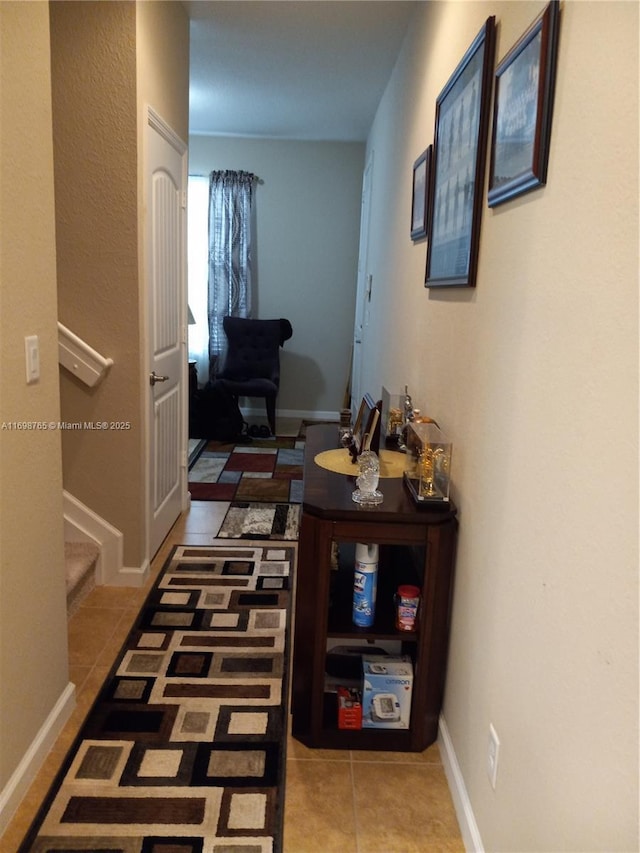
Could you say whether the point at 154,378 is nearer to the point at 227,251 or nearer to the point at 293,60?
the point at 293,60

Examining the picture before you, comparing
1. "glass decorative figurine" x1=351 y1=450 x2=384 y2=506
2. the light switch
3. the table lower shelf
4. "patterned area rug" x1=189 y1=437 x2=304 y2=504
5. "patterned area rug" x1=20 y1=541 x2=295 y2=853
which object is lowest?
"patterned area rug" x1=20 y1=541 x2=295 y2=853

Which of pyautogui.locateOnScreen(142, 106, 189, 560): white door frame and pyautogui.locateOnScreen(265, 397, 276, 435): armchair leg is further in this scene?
pyautogui.locateOnScreen(265, 397, 276, 435): armchair leg

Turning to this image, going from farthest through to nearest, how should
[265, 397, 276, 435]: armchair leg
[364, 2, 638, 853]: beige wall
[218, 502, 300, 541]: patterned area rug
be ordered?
[265, 397, 276, 435]: armchair leg → [218, 502, 300, 541]: patterned area rug → [364, 2, 638, 853]: beige wall

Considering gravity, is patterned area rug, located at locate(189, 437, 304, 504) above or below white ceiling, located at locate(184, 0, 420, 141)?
below

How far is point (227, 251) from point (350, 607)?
488cm

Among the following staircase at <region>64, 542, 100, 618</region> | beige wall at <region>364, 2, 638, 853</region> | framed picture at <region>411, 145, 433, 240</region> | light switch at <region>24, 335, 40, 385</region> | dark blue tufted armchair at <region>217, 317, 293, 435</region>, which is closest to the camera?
beige wall at <region>364, 2, 638, 853</region>

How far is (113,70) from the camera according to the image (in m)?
2.57

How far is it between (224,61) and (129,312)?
2.13 m

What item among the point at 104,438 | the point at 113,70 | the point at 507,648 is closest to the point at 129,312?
the point at 104,438

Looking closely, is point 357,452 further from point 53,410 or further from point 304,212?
point 304,212

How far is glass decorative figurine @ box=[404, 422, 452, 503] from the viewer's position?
1.83 meters

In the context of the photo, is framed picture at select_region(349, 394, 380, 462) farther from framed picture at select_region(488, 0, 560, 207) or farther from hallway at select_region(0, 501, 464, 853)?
hallway at select_region(0, 501, 464, 853)

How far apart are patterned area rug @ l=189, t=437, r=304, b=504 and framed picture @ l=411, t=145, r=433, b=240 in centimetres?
200

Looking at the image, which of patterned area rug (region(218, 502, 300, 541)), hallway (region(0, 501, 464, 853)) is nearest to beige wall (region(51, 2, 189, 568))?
patterned area rug (region(218, 502, 300, 541))
